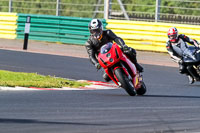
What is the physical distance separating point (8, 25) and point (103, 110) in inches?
706

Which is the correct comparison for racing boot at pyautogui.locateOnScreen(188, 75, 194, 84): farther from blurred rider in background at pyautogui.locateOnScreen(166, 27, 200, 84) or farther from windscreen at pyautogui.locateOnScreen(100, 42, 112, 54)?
windscreen at pyautogui.locateOnScreen(100, 42, 112, 54)

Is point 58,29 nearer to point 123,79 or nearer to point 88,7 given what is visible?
point 88,7

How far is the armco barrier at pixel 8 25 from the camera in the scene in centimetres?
2556

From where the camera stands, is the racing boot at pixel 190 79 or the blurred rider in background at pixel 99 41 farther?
the racing boot at pixel 190 79

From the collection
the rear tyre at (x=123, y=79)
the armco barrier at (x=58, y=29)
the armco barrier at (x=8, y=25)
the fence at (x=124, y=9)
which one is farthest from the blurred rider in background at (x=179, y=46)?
the armco barrier at (x=8, y=25)

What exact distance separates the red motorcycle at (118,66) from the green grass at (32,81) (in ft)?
5.46

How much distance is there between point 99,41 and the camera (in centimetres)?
1108

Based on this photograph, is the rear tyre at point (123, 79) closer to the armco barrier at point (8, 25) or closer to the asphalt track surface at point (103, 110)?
the asphalt track surface at point (103, 110)

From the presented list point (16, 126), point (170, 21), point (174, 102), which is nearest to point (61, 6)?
point (170, 21)

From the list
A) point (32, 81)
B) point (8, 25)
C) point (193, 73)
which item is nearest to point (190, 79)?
point (193, 73)

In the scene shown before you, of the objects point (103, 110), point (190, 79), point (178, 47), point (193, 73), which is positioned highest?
point (178, 47)

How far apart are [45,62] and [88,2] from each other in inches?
295

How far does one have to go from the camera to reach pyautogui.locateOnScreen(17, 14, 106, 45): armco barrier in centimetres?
2392

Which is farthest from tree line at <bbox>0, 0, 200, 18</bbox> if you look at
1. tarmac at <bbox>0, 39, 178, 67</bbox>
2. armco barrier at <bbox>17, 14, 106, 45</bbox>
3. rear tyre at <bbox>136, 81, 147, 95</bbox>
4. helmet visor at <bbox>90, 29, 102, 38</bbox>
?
helmet visor at <bbox>90, 29, 102, 38</bbox>
